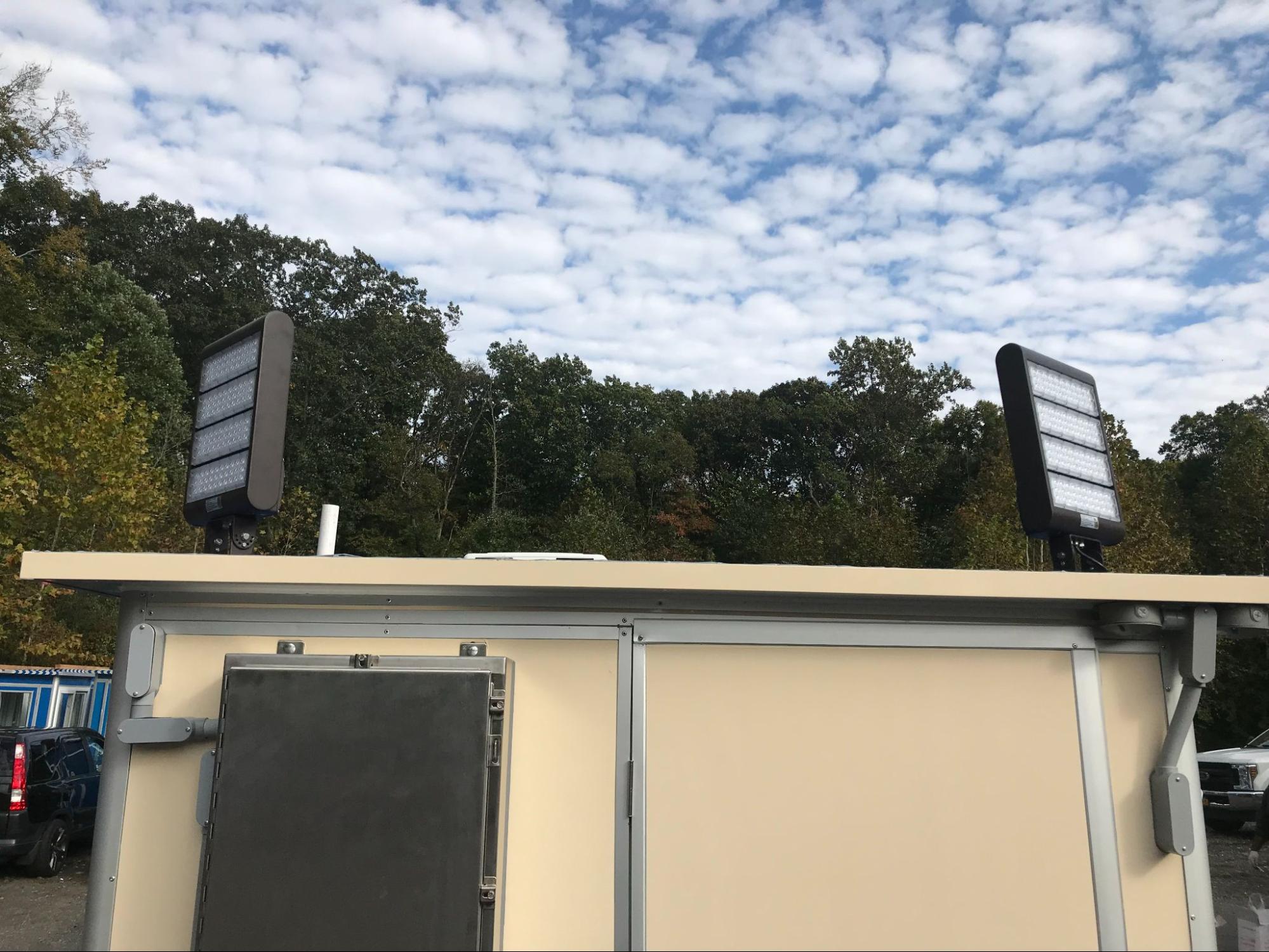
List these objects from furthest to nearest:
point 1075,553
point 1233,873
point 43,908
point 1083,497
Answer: point 1233,873, point 43,908, point 1083,497, point 1075,553

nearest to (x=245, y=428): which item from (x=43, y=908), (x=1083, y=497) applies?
(x=1083, y=497)

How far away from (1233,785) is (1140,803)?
15206mm

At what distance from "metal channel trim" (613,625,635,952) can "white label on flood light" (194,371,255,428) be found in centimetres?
210

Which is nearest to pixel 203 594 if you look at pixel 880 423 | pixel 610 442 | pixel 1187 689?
pixel 1187 689

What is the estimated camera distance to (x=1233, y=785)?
16.1m

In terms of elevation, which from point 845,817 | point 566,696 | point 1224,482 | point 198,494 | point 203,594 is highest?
point 1224,482

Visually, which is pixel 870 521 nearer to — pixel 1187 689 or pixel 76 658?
pixel 76 658

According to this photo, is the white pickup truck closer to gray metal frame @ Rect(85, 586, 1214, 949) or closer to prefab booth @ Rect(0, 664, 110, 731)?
gray metal frame @ Rect(85, 586, 1214, 949)

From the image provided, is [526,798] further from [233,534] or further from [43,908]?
[43,908]

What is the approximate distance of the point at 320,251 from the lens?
178ft

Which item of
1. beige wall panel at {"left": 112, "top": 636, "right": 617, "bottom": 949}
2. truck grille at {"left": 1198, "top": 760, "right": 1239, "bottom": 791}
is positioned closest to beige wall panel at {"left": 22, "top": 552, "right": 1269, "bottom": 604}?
beige wall panel at {"left": 112, "top": 636, "right": 617, "bottom": 949}

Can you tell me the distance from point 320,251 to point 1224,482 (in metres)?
45.5

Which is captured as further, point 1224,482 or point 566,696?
point 1224,482

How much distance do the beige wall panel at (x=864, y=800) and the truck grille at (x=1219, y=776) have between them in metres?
15.0
